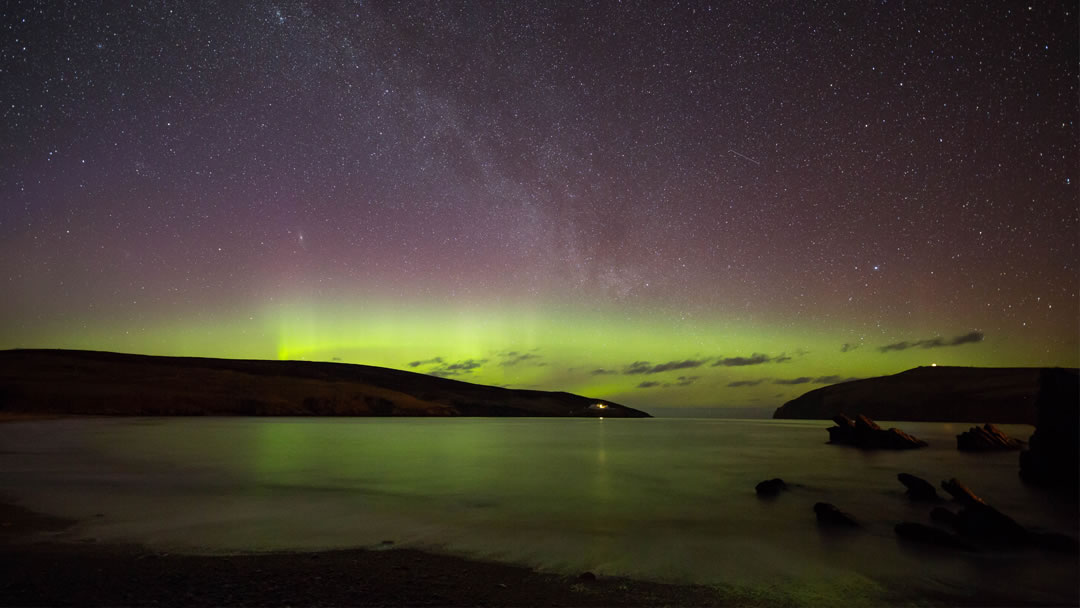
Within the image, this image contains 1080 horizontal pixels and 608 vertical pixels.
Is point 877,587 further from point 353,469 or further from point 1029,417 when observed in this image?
point 1029,417

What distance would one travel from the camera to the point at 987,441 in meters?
35.5

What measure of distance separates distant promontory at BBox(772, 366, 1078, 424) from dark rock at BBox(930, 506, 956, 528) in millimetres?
112156

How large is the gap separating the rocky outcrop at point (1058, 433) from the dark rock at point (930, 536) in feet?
32.7

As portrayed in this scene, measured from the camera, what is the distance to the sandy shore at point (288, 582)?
5.88 meters

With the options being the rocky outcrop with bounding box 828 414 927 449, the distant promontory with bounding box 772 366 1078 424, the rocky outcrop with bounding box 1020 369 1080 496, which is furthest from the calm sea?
the distant promontory with bounding box 772 366 1078 424

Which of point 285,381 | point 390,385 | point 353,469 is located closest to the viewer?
point 353,469

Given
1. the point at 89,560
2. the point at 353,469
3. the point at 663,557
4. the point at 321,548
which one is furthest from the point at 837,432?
the point at 89,560

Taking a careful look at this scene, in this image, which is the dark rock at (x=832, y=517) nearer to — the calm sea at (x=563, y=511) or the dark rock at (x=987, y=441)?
the calm sea at (x=563, y=511)

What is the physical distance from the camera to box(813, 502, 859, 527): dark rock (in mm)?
12070

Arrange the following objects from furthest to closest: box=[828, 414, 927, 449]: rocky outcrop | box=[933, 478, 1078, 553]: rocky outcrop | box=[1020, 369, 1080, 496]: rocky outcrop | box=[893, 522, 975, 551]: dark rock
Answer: box=[828, 414, 927, 449]: rocky outcrop, box=[1020, 369, 1080, 496]: rocky outcrop, box=[933, 478, 1078, 553]: rocky outcrop, box=[893, 522, 975, 551]: dark rock

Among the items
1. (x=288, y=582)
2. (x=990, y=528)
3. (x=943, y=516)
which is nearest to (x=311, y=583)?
(x=288, y=582)

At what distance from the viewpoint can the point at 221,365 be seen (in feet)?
356

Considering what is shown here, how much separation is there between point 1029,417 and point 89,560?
13444 cm

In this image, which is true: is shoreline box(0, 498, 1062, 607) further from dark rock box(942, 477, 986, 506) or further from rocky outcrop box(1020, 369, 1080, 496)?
rocky outcrop box(1020, 369, 1080, 496)
